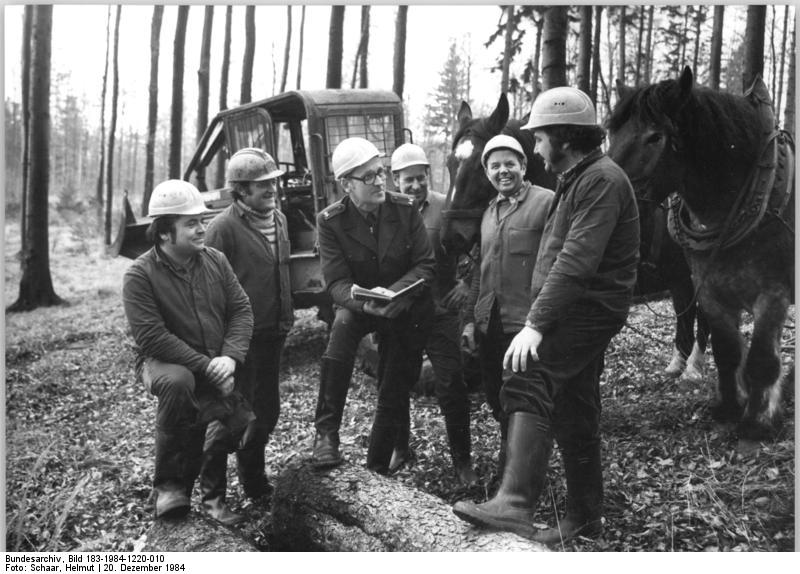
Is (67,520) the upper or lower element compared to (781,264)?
lower

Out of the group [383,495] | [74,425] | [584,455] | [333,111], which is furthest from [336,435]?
[333,111]

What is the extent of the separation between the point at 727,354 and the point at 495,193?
1.62 meters

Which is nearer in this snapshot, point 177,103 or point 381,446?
point 381,446

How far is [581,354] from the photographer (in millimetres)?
2678

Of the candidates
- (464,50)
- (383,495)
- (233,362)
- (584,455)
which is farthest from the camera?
(464,50)

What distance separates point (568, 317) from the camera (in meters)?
2.64

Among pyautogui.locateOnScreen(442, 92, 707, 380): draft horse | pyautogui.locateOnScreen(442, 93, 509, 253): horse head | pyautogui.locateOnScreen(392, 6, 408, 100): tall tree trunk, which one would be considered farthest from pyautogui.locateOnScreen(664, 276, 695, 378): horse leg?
pyautogui.locateOnScreen(392, 6, 408, 100): tall tree trunk

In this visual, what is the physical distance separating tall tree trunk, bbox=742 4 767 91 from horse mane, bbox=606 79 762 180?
0.97 metres

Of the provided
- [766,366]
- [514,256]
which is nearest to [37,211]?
[514,256]

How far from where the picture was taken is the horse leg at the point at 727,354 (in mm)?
3734

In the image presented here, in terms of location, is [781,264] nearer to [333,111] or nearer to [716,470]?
[716,470]

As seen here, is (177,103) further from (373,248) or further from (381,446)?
(381,446)

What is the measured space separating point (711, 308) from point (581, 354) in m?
1.50

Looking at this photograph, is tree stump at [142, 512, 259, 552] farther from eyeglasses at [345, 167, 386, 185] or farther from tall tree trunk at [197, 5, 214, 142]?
tall tree trunk at [197, 5, 214, 142]
